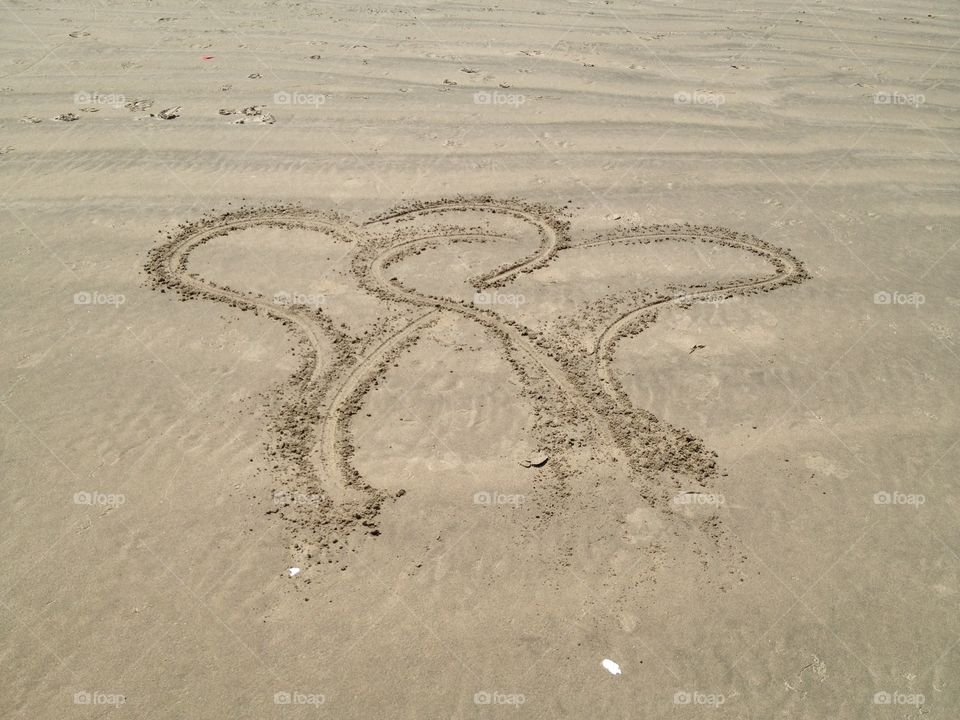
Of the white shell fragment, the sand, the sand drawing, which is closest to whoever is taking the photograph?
the white shell fragment

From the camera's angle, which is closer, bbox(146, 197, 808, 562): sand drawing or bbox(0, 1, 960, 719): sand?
bbox(0, 1, 960, 719): sand

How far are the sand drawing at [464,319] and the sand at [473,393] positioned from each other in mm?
44

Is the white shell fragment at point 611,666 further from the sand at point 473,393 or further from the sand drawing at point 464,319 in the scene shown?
the sand drawing at point 464,319

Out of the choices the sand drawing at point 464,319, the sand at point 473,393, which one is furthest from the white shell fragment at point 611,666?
the sand drawing at point 464,319

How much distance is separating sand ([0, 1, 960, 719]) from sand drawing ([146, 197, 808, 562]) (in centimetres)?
4

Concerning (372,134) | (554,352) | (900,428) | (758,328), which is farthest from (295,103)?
(900,428)

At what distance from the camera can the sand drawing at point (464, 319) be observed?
6953 mm

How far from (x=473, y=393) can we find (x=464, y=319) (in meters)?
1.29

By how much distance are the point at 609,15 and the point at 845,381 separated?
12447mm

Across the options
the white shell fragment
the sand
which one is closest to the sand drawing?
the sand

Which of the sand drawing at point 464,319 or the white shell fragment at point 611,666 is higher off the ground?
the sand drawing at point 464,319

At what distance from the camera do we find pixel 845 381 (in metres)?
8.18

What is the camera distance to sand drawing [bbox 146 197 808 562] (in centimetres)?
695

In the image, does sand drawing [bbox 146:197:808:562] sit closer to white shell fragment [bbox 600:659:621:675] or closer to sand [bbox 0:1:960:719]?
sand [bbox 0:1:960:719]
